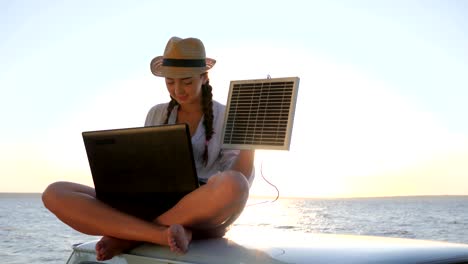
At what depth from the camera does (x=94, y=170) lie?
345cm

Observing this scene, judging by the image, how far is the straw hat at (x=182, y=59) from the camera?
3734mm

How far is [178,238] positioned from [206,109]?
1.12m

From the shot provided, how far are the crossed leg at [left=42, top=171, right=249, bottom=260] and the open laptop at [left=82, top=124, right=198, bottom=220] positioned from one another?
77 mm

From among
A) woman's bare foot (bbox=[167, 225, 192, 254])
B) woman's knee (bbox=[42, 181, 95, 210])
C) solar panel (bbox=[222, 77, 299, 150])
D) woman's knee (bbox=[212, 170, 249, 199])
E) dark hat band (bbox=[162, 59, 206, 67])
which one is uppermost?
dark hat band (bbox=[162, 59, 206, 67])

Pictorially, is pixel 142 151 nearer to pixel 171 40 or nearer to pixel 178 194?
pixel 178 194

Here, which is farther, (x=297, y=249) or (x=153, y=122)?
(x=153, y=122)

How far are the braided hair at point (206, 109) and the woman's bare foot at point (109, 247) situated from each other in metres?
0.75

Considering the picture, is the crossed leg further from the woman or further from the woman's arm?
the woman's arm

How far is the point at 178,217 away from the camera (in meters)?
3.21

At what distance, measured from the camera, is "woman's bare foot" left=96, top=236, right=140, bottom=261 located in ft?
10.2

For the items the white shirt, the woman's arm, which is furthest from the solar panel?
the white shirt

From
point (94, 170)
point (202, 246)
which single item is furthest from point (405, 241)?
point (94, 170)

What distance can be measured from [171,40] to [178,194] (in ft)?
3.08

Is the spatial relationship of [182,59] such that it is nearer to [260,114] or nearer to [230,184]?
[260,114]
